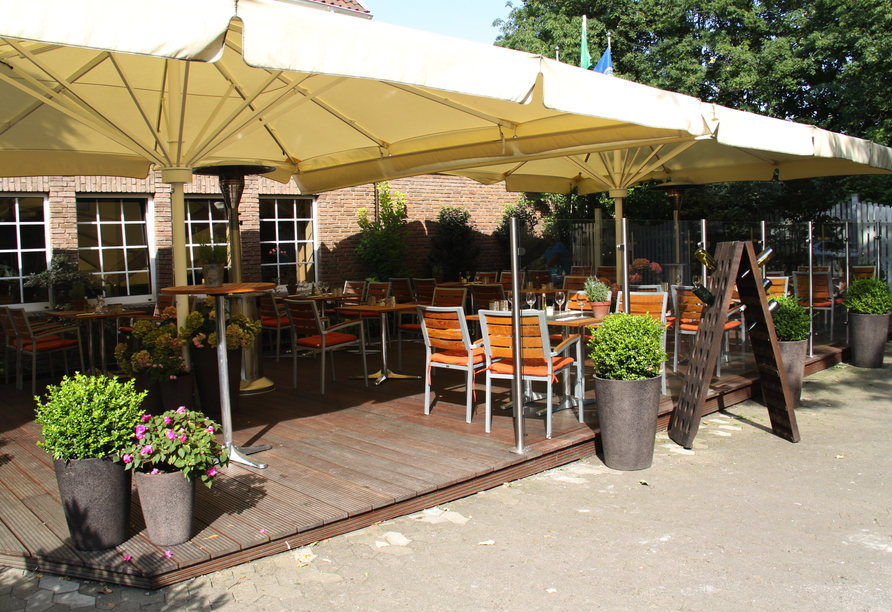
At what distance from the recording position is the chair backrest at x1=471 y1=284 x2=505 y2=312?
934cm

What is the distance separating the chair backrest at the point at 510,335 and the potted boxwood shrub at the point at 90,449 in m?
2.48

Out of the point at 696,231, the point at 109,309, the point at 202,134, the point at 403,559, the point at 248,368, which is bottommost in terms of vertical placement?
the point at 403,559

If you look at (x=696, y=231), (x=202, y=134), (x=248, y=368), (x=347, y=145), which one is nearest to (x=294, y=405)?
(x=248, y=368)

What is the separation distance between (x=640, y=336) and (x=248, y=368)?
356 cm

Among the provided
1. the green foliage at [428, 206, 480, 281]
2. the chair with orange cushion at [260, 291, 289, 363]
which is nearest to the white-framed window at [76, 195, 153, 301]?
the chair with orange cushion at [260, 291, 289, 363]

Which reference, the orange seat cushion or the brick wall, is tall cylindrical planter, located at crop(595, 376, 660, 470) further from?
the brick wall

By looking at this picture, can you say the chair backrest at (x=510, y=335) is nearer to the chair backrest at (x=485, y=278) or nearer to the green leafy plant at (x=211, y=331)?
the green leafy plant at (x=211, y=331)

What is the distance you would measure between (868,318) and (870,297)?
0.77ft

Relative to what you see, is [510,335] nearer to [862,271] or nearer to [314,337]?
[314,337]

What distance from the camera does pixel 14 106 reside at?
541 centimetres

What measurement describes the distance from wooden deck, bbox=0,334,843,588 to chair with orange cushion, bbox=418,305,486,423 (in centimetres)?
30

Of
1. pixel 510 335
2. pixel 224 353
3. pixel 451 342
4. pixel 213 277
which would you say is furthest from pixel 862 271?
pixel 224 353

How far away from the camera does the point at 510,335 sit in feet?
16.5

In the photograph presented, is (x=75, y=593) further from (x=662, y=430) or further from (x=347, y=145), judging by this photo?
(x=347, y=145)
